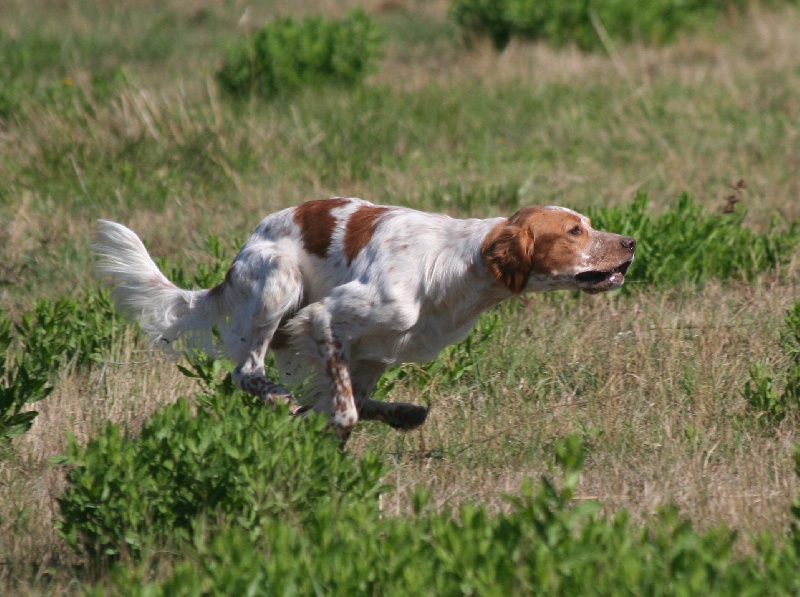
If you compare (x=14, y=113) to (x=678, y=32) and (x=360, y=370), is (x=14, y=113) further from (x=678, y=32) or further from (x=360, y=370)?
(x=678, y=32)

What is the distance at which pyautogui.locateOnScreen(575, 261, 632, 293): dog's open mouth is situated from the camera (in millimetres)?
4352

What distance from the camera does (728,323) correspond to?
18.0ft

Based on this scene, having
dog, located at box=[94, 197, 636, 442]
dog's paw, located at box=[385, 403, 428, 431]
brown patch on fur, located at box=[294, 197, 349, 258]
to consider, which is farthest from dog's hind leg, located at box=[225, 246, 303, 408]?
dog's paw, located at box=[385, 403, 428, 431]

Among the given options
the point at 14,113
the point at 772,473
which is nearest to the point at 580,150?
the point at 14,113

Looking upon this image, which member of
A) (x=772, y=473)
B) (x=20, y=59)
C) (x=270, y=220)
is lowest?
(x=20, y=59)

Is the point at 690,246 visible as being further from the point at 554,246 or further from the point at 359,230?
the point at 359,230

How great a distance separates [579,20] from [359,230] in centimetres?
786

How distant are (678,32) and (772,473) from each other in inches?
344

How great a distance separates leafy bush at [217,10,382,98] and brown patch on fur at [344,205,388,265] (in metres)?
5.26

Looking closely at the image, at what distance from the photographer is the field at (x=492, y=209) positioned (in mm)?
4211

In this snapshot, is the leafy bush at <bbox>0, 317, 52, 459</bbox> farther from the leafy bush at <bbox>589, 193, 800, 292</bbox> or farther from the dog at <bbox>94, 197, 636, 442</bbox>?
the leafy bush at <bbox>589, 193, 800, 292</bbox>

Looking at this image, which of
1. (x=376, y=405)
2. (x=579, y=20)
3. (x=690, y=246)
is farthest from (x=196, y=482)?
(x=579, y=20)

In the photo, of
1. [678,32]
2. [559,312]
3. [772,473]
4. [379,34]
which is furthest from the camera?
[678,32]

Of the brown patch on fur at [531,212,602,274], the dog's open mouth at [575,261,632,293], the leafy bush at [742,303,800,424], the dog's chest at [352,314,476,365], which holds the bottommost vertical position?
the leafy bush at [742,303,800,424]
